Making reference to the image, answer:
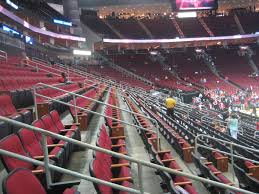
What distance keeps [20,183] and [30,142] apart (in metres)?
1.31

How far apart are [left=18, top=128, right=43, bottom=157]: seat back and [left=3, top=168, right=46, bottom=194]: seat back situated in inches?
38.0

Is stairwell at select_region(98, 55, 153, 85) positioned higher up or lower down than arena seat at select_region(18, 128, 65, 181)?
lower down

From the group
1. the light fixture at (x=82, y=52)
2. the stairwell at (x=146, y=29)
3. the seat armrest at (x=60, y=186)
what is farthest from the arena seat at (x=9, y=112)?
the stairwell at (x=146, y=29)

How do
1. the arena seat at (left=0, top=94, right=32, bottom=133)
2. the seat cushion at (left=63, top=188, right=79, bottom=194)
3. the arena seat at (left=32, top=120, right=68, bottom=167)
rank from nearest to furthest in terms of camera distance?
the seat cushion at (left=63, top=188, right=79, bottom=194), the arena seat at (left=32, top=120, right=68, bottom=167), the arena seat at (left=0, top=94, right=32, bottom=133)

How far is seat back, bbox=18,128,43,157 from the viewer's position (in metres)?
3.14

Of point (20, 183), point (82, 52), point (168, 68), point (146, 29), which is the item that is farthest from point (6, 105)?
point (146, 29)

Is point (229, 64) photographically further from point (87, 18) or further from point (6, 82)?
point (6, 82)

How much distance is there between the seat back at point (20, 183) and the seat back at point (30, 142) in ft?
3.17

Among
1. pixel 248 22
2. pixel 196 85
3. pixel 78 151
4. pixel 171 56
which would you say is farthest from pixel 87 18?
pixel 78 151

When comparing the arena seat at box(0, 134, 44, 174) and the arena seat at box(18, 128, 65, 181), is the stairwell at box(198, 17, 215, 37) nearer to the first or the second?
the arena seat at box(18, 128, 65, 181)

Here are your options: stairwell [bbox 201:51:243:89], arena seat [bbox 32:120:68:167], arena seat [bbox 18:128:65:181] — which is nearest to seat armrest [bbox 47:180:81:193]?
arena seat [bbox 18:128:65:181]

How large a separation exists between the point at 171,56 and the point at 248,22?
949cm

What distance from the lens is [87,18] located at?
34188 millimetres

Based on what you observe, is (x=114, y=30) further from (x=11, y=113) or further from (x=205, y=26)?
(x=11, y=113)
